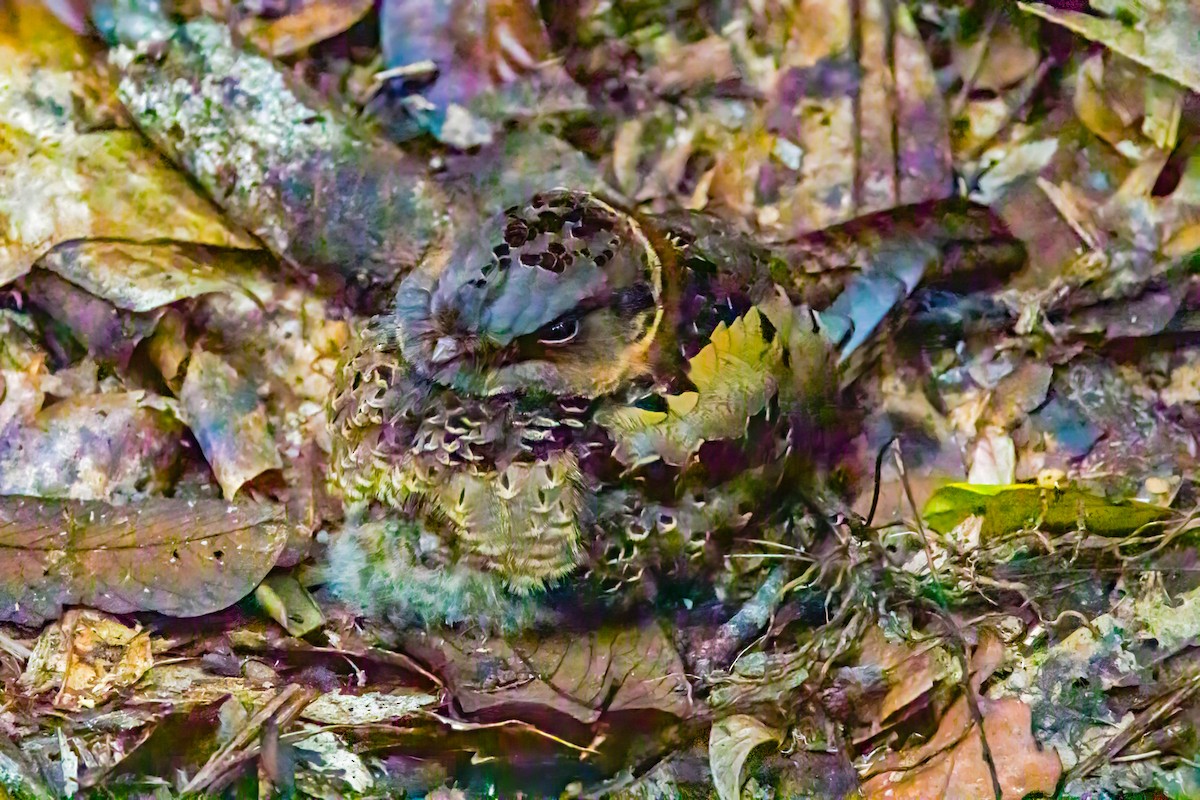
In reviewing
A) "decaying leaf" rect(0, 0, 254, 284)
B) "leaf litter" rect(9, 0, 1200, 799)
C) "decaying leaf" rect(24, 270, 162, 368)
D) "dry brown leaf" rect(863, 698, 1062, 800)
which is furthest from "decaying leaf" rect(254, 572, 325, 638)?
"dry brown leaf" rect(863, 698, 1062, 800)

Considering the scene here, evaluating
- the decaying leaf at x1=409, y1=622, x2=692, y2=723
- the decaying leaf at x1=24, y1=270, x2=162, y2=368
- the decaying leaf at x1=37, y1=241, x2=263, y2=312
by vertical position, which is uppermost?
the decaying leaf at x1=37, y1=241, x2=263, y2=312

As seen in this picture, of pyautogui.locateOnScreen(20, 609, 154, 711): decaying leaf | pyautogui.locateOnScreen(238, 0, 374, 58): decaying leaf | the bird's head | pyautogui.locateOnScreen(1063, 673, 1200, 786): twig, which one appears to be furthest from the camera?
pyautogui.locateOnScreen(238, 0, 374, 58): decaying leaf

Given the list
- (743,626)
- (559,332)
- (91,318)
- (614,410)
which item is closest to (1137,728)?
(743,626)

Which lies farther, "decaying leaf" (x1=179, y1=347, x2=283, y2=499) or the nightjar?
"decaying leaf" (x1=179, y1=347, x2=283, y2=499)

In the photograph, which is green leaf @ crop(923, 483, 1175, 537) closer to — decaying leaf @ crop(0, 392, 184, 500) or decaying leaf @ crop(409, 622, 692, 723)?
decaying leaf @ crop(409, 622, 692, 723)

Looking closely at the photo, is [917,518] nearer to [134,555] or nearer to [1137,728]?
[1137,728]

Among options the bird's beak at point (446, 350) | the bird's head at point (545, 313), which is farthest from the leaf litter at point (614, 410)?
the bird's beak at point (446, 350)
